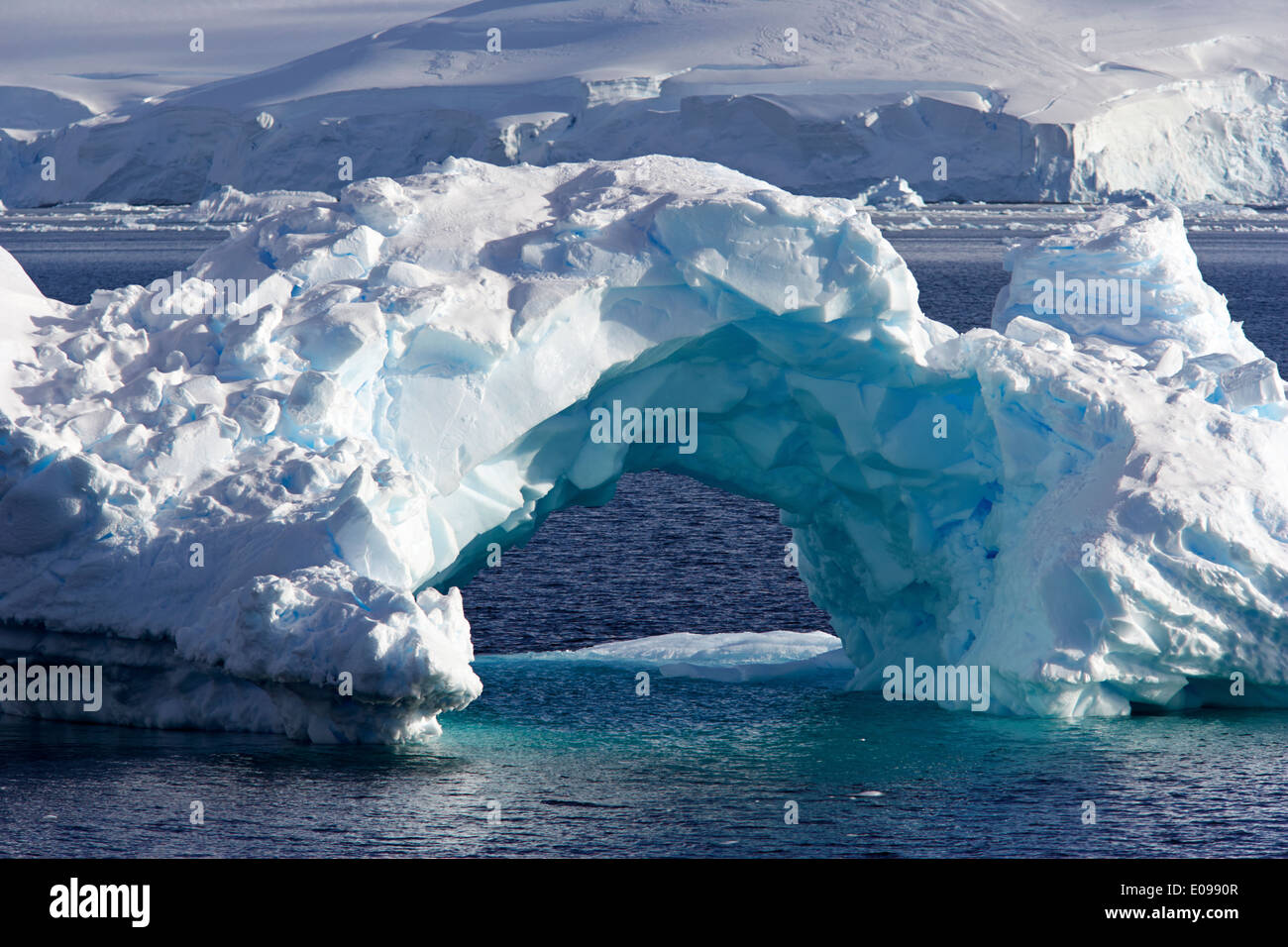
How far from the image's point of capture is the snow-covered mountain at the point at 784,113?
204ft

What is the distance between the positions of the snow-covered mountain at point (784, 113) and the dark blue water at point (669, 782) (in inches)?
1737

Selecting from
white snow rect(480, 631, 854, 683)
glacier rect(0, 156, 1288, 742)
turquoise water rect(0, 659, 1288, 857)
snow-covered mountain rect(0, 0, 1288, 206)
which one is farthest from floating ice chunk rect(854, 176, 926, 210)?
turquoise water rect(0, 659, 1288, 857)

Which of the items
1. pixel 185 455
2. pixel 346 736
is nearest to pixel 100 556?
pixel 185 455

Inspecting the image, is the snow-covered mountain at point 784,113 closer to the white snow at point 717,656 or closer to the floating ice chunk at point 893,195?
the floating ice chunk at point 893,195

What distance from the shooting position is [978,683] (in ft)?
41.1

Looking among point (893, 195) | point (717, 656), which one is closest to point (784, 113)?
point (893, 195)

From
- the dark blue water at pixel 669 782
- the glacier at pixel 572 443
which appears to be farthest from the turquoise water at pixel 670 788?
the glacier at pixel 572 443

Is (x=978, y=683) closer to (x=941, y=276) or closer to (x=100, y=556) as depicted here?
(x=100, y=556)

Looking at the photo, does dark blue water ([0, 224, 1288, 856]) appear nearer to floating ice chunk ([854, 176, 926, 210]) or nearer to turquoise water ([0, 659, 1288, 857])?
turquoise water ([0, 659, 1288, 857])

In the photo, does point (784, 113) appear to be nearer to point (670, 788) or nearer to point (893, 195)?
point (893, 195)

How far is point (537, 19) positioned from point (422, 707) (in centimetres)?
9005

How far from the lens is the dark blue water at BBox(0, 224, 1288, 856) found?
9.08 meters

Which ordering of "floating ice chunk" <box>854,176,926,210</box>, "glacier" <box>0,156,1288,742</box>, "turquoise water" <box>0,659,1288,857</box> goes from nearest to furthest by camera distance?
"turquoise water" <box>0,659,1288,857</box>
"glacier" <box>0,156,1288,742</box>
"floating ice chunk" <box>854,176,926,210</box>

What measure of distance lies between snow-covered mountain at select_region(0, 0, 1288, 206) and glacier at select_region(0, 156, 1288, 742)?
1654 inches
